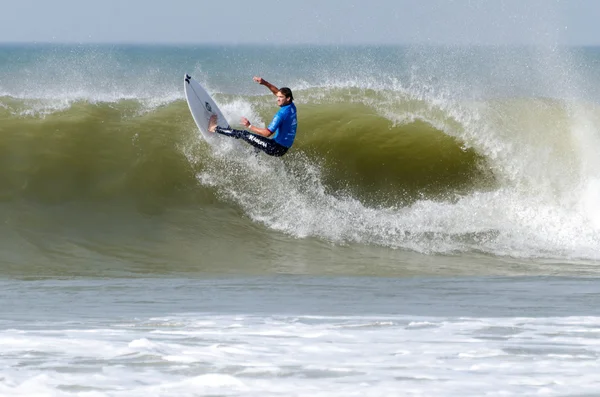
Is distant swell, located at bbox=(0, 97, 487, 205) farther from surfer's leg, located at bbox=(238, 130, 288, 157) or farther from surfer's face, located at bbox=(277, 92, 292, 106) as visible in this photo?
surfer's face, located at bbox=(277, 92, 292, 106)

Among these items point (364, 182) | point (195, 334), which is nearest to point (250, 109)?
point (364, 182)

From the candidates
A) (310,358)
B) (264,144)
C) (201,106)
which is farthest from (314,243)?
(310,358)

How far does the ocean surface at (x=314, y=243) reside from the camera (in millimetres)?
4867

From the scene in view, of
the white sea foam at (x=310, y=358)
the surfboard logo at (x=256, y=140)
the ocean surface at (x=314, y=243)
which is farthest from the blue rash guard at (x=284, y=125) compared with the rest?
the white sea foam at (x=310, y=358)

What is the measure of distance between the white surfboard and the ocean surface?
0.39 metres

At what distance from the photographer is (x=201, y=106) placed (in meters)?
11.3

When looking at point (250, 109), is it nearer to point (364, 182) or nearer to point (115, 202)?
point (364, 182)

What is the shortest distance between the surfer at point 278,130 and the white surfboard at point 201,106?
1.03 metres

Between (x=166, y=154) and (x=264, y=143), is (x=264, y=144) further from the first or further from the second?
(x=166, y=154)

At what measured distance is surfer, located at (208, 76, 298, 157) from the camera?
32.5 feet

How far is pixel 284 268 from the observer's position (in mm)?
8633

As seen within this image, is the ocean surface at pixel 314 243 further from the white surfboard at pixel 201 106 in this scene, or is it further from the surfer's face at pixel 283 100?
the surfer's face at pixel 283 100

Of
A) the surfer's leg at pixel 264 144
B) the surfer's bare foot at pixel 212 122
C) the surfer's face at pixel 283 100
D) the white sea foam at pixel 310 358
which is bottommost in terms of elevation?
the white sea foam at pixel 310 358

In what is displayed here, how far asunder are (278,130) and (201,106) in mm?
1614
